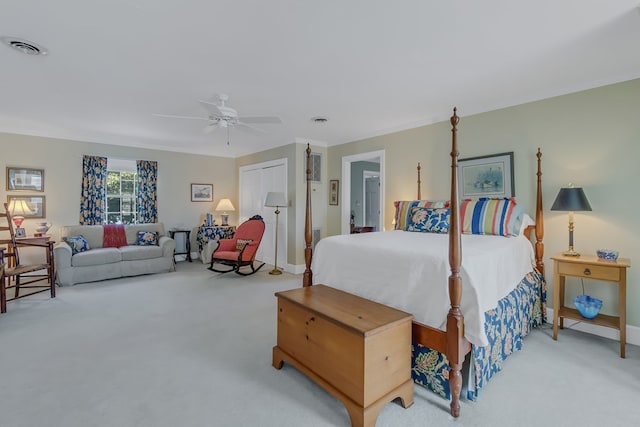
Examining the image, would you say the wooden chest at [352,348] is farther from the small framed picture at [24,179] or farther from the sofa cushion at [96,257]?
the small framed picture at [24,179]

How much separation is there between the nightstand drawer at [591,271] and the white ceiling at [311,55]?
5.45 feet

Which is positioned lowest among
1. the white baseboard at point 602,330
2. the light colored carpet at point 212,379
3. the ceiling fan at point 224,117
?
the light colored carpet at point 212,379

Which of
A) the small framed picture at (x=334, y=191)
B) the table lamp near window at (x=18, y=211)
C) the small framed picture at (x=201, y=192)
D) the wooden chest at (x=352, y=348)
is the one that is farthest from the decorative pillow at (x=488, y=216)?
the table lamp near window at (x=18, y=211)

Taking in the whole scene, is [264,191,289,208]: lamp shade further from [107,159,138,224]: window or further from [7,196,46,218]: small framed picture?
[7,196,46,218]: small framed picture

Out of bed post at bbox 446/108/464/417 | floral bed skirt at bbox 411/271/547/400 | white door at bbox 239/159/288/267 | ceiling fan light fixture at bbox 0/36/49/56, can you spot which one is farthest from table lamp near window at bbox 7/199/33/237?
bed post at bbox 446/108/464/417

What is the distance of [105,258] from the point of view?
4.77 m

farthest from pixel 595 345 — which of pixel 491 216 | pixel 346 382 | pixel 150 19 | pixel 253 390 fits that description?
pixel 150 19

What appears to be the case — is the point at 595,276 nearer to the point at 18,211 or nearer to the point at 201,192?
the point at 201,192

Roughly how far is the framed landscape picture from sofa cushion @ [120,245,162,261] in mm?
4766

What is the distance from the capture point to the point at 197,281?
4.79 metres

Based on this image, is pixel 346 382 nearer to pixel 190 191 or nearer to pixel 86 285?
pixel 86 285

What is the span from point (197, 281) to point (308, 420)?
3.51 metres

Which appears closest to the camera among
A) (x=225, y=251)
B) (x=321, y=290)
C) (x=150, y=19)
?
(x=150, y=19)

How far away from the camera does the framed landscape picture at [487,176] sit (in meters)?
3.46
